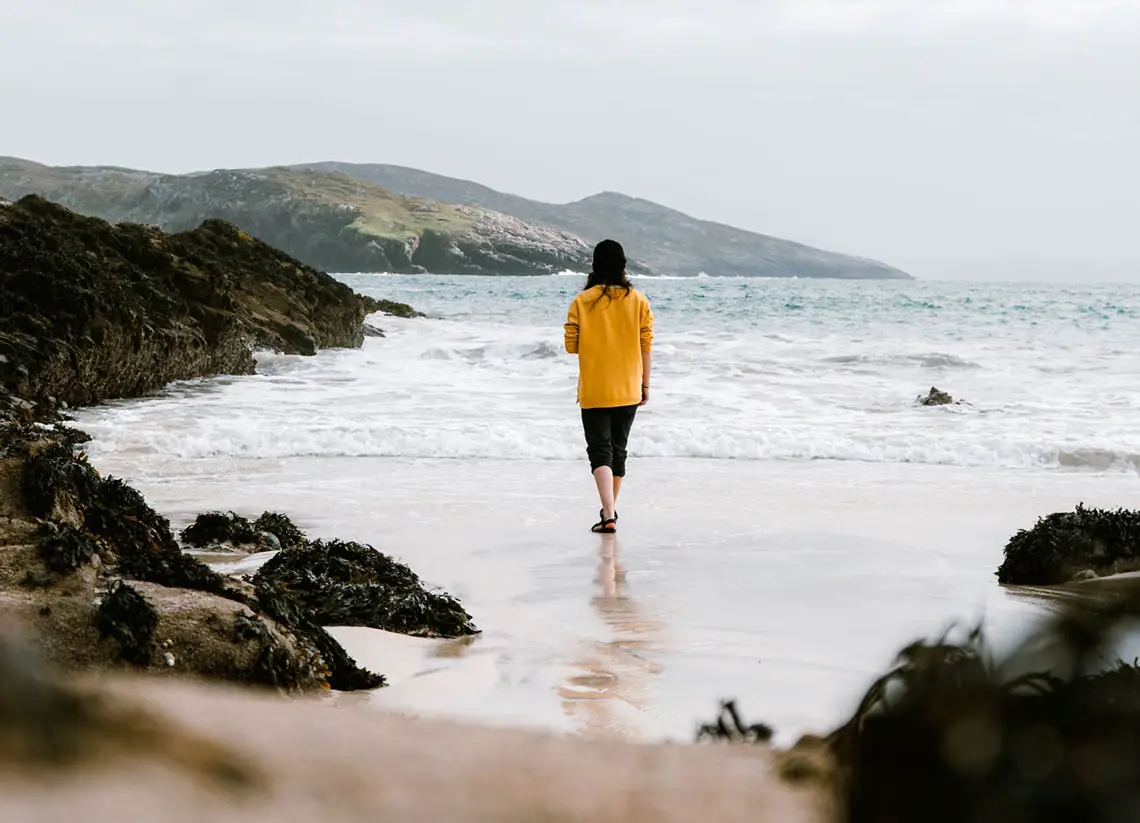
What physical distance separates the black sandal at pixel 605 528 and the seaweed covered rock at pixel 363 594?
1964 millimetres

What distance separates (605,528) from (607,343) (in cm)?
133

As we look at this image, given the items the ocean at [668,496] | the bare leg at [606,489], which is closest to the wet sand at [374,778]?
the ocean at [668,496]

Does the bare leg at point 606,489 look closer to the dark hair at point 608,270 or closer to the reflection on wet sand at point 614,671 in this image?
the dark hair at point 608,270

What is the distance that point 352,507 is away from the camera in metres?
7.26

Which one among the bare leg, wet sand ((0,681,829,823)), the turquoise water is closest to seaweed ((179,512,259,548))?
the bare leg

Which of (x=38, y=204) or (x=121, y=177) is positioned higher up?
(x=121, y=177)

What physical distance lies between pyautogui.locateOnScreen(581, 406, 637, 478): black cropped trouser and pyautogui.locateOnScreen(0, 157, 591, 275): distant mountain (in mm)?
121602

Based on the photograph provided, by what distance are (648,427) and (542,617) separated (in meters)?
6.49

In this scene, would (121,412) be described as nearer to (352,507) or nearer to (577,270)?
(352,507)

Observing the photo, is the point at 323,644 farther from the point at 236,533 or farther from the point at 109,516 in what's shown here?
the point at 236,533

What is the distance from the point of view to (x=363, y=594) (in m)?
4.48

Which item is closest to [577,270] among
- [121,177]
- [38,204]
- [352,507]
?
[121,177]

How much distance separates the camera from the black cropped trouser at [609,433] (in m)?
7.27

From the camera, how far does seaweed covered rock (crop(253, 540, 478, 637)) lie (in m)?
4.29
